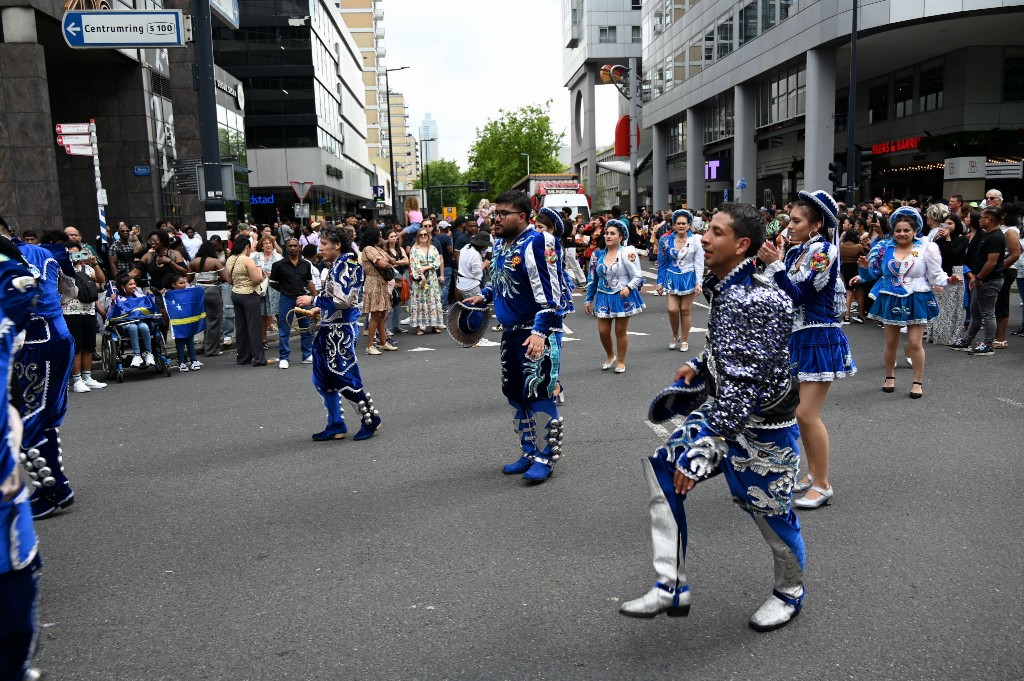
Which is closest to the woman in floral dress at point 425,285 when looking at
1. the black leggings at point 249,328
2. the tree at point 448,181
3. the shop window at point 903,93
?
the black leggings at point 249,328

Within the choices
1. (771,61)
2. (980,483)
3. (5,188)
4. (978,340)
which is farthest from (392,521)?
(771,61)

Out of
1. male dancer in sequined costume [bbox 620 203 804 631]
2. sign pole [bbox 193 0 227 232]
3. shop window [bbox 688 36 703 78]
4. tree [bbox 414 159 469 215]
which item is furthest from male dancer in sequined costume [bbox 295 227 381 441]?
tree [bbox 414 159 469 215]

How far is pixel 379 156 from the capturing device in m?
126

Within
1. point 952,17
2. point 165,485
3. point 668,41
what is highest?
point 668,41

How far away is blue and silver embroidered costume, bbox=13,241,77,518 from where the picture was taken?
5340 mm

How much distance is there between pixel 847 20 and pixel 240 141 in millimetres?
25960

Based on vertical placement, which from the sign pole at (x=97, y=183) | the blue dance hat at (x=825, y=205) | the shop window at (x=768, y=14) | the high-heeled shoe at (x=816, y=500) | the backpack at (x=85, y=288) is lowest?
the high-heeled shoe at (x=816, y=500)

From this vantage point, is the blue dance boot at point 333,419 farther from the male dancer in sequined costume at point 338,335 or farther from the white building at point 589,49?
the white building at point 589,49

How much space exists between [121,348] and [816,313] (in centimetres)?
929

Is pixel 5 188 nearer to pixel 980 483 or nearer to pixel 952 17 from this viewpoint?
pixel 980 483

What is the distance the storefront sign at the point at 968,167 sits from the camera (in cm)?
3097

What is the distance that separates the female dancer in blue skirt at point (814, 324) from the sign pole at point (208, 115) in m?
10.8

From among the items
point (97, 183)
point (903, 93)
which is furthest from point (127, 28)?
point (903, 93)

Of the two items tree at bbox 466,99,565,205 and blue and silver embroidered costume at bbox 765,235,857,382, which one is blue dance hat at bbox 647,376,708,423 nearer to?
blue and silver embroidered costume at bbox 765,235,857,382
